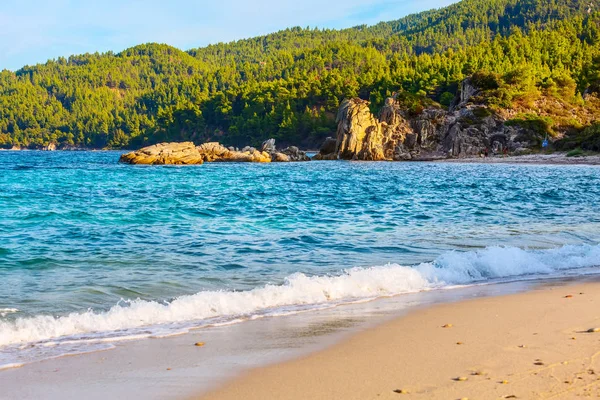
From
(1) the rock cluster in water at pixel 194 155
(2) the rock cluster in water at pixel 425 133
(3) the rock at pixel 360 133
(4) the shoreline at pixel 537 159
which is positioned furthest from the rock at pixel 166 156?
(4) the shoreline at pixel 537 159

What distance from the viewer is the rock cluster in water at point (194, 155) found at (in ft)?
225

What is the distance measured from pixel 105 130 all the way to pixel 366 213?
185522 mm

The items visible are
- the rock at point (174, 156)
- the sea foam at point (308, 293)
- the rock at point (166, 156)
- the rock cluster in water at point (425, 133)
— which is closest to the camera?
the sea foam at point (308, 293)

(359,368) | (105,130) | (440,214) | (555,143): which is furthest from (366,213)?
(105,130)

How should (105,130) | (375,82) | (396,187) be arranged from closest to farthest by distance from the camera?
(396,187)
(375,82)
(105,130)

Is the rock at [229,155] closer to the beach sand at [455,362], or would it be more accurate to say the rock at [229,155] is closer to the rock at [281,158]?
the rock at [281,158]

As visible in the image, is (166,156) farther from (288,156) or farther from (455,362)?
(455,362)

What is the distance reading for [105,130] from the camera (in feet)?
632

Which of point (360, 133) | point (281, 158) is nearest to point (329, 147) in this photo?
point (360, 133)

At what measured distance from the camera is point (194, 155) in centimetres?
6962

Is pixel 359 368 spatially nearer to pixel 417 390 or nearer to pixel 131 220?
pixel 417 390

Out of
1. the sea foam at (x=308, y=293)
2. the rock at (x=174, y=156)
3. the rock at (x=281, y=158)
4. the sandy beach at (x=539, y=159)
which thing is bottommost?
the sea foam at (x=308, y=293)

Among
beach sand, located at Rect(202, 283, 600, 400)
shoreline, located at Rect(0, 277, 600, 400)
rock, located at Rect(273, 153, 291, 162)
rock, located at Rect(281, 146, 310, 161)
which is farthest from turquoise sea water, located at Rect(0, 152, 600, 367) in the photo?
rock, located at Rect(281, 146, 310, 161)

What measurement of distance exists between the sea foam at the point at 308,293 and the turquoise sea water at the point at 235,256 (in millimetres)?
23
